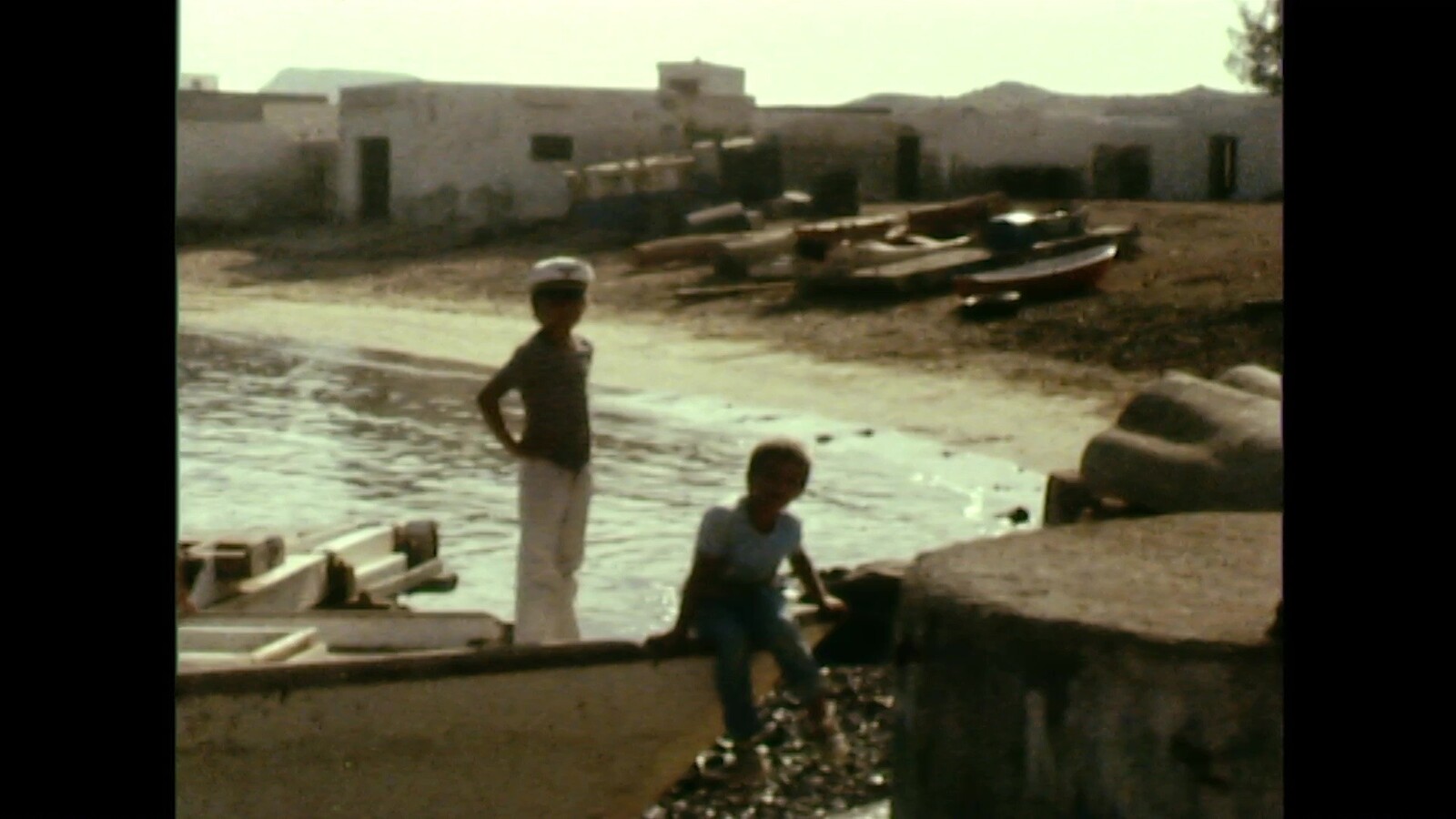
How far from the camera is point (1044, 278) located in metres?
22.7

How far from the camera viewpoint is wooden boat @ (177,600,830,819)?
540cm

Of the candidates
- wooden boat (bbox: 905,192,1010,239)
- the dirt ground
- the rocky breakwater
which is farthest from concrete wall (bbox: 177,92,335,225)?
the rocky breakwater

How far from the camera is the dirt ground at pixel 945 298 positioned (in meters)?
19.7

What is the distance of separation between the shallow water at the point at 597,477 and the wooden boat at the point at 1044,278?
4604mm

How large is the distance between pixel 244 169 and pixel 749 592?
116 feet

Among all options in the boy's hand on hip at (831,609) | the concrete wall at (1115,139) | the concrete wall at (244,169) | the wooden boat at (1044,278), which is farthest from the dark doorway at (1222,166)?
the boy's hand on hip at (831,609)

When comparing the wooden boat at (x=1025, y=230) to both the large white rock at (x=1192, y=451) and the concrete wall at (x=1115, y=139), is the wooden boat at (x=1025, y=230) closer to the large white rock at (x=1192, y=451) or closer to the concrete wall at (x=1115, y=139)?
the concrete wall at (x=1115, y=139)

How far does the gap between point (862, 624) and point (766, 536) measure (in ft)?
→ 10.2

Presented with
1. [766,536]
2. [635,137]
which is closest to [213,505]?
[766,536]

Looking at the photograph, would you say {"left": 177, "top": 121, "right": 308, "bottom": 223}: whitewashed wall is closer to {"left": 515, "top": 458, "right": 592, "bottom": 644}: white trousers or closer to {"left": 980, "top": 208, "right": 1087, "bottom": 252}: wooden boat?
{"left": 980, "top": 208, "right": 1087, "bottom": 252}: wooden boat

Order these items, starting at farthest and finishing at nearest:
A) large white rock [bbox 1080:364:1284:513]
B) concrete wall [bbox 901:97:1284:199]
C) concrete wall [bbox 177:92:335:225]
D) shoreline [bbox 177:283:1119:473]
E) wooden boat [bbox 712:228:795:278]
Answer: concrete wall [bbox 177:92:335:225] < concrete wall [bbox 901:97:1284:199] < wooden boat [bbox 712:228:795:278] < shoreline [bbox 177:283:1119:473] < large white rock [bbox 1080:364:1284:513]

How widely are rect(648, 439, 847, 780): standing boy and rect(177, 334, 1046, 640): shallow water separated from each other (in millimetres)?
4073

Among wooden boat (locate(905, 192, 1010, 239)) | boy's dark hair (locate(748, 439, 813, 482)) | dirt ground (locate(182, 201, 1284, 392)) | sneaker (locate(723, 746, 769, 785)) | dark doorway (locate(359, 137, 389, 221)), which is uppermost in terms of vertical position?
dark doorway (locate(359, 137, 389, 221))
